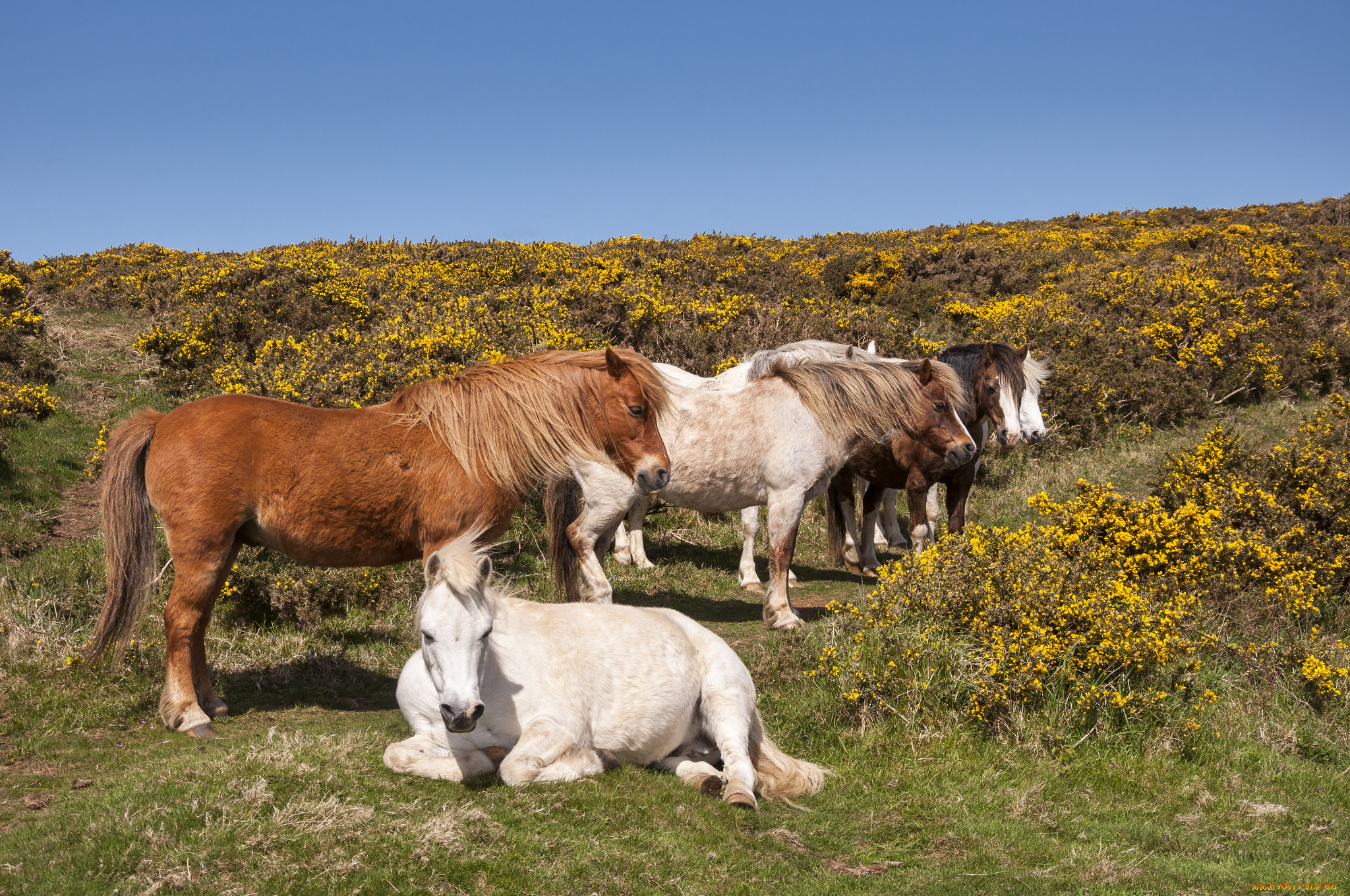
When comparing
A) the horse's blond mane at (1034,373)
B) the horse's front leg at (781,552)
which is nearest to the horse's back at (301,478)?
the horse's front leg at (781,552)

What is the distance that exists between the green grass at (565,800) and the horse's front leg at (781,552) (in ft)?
1.02

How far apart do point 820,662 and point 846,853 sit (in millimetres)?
1893

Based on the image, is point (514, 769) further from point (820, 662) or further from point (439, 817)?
point (820, 662)

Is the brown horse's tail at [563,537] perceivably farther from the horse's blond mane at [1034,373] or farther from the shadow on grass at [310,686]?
the horse's blond mane at [1034,373]

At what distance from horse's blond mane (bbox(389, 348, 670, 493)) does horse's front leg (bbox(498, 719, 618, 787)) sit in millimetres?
1818

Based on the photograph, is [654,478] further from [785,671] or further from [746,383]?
[746,383]

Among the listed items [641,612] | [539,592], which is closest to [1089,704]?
[641,612]

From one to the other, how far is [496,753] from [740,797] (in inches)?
45.1

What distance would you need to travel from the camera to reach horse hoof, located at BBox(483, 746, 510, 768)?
14.3ft

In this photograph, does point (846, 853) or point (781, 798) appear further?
point (781, 798)

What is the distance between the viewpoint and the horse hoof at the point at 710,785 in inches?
177

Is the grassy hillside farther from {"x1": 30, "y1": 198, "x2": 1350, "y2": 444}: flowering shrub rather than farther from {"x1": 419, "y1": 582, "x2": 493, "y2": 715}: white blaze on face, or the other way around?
{"x1": 419, "y1": 582, "x2": 493, "y2": 715}: white blaze on face

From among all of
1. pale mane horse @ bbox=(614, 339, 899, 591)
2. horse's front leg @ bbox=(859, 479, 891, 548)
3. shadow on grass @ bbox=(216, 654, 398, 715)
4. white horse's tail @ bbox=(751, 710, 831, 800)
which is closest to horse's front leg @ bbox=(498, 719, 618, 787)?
white horse's tail @ bbox=(751, 710, 831, 800)

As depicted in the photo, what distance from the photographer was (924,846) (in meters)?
4.36
